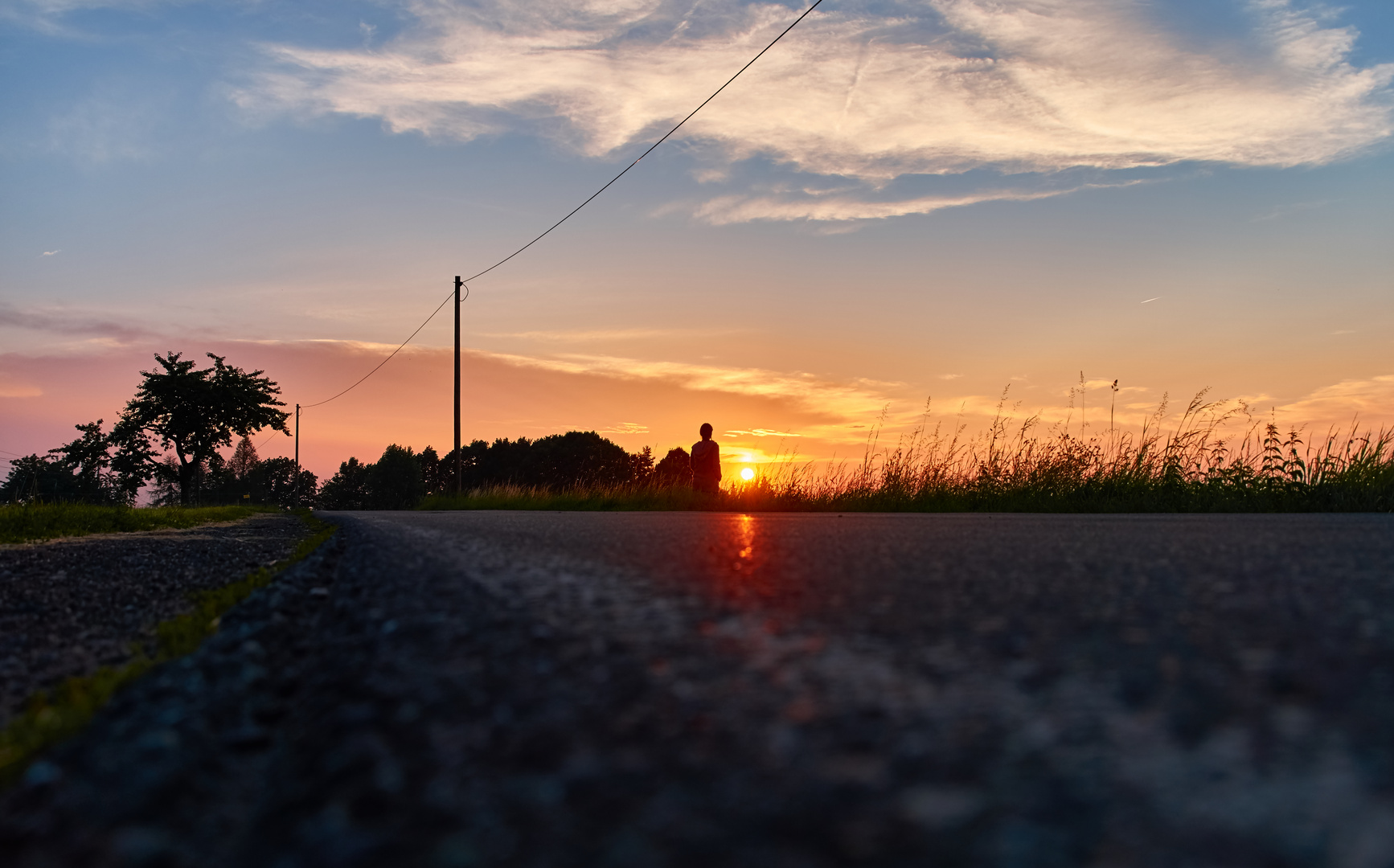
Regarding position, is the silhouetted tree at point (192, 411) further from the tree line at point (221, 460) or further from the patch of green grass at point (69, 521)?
the patch of green grass at point (69, 521)

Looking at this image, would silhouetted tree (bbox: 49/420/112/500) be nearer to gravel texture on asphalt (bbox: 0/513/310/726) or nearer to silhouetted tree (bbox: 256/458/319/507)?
gravel texture on asphalt (bbox: 0/513/310/726)

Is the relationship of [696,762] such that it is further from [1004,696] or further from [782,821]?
[1004,696]

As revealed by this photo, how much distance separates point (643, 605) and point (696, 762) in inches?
43.8

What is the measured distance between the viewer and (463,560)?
3684mm

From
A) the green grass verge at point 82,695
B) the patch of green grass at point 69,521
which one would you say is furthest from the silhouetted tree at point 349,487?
the green grass verge at point 82,695

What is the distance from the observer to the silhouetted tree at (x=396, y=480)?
313 feet

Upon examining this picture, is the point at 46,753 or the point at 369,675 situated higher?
the point at 369,675

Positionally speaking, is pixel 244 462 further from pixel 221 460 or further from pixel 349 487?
pixel 221 460

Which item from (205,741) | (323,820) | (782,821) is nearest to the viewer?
(782,821)

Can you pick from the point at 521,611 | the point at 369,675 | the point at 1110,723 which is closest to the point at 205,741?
the point at 369,675

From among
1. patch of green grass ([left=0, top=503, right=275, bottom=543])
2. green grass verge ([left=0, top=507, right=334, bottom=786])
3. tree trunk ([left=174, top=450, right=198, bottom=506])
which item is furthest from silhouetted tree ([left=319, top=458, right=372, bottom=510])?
green grass verge ([left=0, top=507, right=334, bottom=786])

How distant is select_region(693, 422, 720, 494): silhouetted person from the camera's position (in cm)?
1444

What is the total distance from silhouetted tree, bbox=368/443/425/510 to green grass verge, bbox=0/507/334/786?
309 ft

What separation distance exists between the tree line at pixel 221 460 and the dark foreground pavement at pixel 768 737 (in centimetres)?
1337
